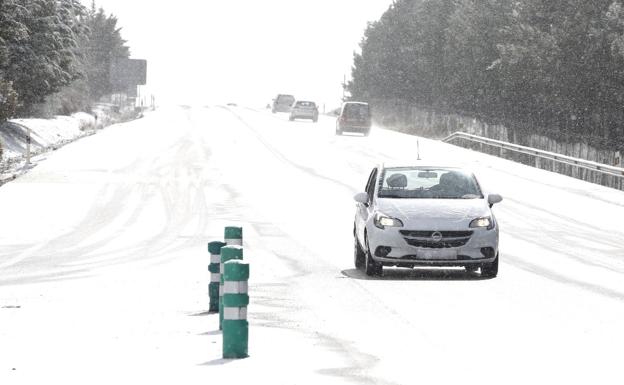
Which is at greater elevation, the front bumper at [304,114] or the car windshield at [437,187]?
the car windshield at [437,187]

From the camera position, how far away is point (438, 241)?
16.3 m

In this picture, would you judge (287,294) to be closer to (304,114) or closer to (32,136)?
(32,136)

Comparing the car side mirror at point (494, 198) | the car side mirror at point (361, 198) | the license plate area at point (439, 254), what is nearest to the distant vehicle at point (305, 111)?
the car side mirror at point (361, 198)

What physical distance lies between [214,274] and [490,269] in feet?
16.6

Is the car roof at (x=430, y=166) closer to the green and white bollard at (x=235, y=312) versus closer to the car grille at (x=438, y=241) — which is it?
the car grille at (x=438, y=241)

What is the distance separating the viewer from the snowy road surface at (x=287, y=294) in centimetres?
968

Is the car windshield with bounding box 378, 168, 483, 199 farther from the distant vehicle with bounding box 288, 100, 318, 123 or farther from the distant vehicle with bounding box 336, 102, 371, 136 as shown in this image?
the distant vehicle with bounding box 288, 100, 318, 123

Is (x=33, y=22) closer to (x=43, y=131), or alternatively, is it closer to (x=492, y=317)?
(x=43, y=131)

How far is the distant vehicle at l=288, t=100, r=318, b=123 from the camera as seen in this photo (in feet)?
284

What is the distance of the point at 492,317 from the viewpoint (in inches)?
505

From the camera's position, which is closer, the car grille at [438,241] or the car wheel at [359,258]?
the car grille at [438,241]

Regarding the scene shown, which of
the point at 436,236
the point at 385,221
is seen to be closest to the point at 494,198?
the point at 436,236

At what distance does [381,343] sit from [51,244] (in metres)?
12.6

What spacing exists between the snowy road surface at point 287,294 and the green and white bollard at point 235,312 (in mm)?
222
